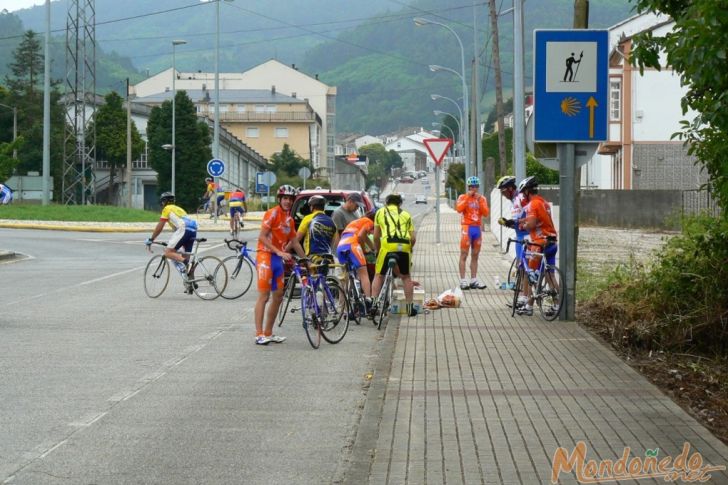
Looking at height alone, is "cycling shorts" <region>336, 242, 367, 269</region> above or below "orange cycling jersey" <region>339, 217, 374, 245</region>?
below

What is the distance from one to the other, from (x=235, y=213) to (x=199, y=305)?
2049 cm

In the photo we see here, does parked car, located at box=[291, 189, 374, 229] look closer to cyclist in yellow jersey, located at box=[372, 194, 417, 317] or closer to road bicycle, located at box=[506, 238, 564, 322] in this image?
cyclist in yellow jersey, located at box=[372, 194, 417, 317]

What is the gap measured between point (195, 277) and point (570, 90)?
6.77m

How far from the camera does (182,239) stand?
59.6 ft

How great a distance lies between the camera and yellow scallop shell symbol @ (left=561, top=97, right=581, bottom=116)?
14242mm

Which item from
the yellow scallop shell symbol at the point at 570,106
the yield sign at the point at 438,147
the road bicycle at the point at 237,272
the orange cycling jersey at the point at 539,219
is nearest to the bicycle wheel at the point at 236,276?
the road bicycle at the point at 237,272

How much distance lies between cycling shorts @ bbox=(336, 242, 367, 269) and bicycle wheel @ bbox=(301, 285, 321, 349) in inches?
95.5

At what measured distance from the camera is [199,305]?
17125mm

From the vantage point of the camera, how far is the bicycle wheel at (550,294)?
1423cm

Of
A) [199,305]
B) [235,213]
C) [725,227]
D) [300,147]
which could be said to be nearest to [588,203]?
[235,213]

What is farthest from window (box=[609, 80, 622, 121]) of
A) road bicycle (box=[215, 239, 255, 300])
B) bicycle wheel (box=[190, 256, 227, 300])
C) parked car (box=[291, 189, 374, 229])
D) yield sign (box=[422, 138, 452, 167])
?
bicycle wheel (box=[190, 256, 227, 300])

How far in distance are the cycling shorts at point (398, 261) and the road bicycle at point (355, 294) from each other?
33 centimetres

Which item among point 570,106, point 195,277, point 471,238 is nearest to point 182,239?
point 195,277

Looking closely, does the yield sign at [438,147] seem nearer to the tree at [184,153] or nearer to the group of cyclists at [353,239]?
the group of cyclists at [353,239]
